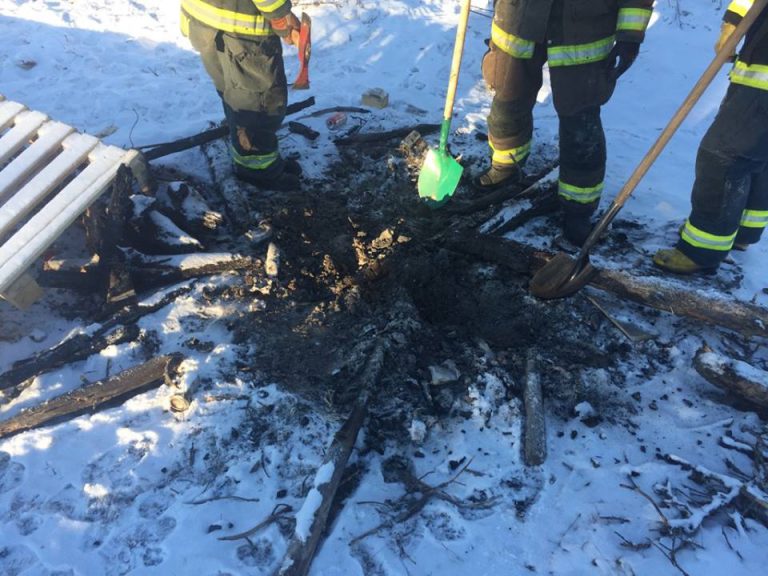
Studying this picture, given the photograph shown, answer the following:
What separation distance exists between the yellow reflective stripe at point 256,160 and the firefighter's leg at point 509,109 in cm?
164

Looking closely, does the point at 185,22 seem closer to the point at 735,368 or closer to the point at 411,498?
the point at 411,498

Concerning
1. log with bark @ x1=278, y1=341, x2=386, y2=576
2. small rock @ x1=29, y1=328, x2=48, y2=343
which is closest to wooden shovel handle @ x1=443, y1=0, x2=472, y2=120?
log with bark @ x1=278, y1=341, x2=386, y2=576

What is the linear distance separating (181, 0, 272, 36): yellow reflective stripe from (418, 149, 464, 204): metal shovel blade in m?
1.41

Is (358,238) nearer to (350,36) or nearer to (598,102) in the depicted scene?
(598,102)

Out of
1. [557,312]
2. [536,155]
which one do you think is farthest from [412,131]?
[557,312]

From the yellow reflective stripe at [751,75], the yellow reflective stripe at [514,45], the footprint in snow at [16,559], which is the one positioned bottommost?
the footprint in snow at [16,559]

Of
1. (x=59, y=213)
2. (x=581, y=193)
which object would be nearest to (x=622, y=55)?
(x=581, y=193)

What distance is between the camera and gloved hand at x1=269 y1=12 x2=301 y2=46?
3189 mm

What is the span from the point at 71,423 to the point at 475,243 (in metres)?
2.48

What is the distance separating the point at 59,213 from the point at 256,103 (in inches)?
57.6

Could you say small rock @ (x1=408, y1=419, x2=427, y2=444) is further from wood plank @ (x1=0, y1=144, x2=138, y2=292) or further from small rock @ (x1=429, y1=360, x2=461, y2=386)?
wood plank @ (x1=0, y1=144, x2=138, y2=292)

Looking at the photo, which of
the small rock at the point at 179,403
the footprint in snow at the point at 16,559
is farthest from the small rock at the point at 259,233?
the footprint in snow at the point at 16,559

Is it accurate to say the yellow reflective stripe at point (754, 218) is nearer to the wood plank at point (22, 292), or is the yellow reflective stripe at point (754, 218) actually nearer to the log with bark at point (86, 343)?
the log with bark at point (86, 343)

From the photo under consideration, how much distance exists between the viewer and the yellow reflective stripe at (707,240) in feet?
9.96
